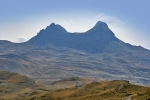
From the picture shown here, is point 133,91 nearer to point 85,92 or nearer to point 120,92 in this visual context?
point 120,92

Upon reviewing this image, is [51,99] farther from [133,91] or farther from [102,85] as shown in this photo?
[133,91]

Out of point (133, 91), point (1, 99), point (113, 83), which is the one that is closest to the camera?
point (133, 91)

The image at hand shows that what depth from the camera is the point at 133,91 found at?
10969cm

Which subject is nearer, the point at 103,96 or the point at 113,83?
the point at 103,96

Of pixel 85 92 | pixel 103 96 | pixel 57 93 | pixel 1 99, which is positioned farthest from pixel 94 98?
pixel 1 99

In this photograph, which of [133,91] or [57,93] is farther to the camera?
[57,93]

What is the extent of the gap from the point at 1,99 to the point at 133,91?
111466 millimetres

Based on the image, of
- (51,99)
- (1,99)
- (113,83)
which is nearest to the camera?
(51,99)

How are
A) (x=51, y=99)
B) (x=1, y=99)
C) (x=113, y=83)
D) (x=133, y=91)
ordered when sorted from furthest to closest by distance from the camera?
(x=1, y=99) → (x=113, y=83) → (x=51, y=99) → (x=133, y=91)

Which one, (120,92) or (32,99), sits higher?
(120,92)

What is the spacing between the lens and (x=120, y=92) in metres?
110

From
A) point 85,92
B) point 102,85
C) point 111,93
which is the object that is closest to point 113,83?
point 102,85

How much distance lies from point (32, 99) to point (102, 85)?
4111cm

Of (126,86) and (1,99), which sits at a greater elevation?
(126,86)
